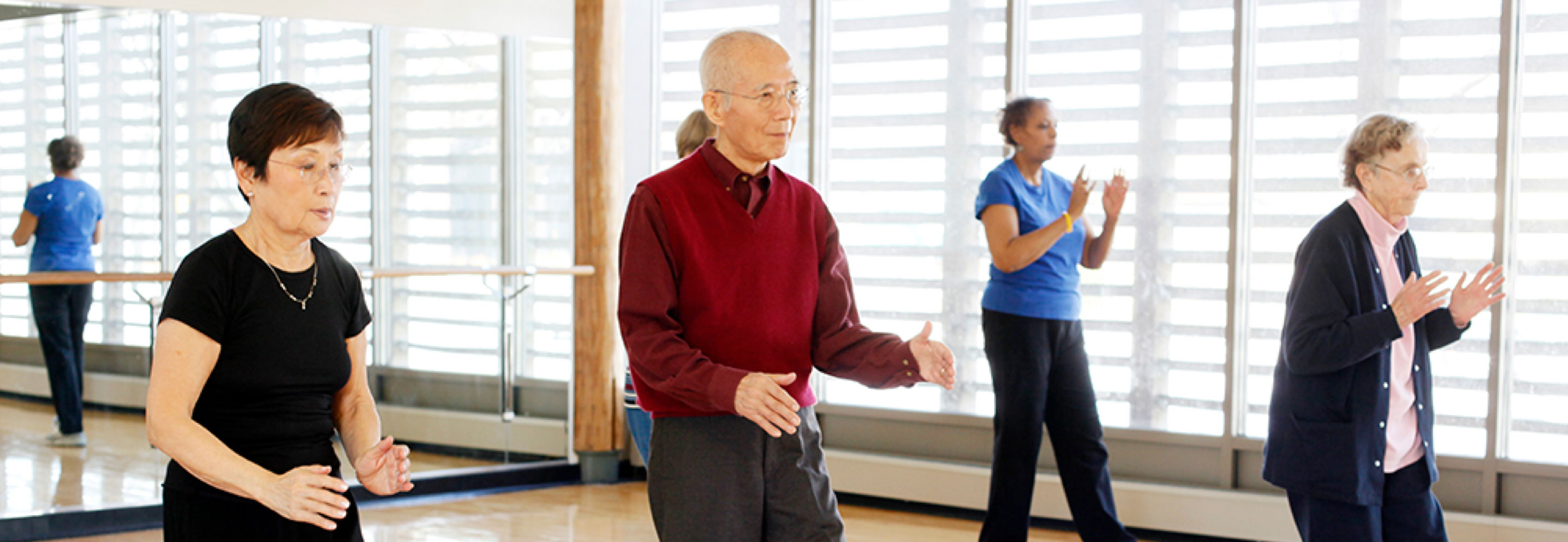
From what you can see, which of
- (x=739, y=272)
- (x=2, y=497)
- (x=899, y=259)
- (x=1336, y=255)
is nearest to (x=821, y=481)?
(x=739, y=272)

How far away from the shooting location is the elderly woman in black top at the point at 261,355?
5.47 feet

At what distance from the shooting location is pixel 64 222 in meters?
4.29

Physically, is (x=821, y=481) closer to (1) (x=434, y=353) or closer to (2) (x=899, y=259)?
(2) (x=899, y=259)

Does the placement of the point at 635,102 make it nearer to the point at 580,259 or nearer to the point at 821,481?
the point at 580,259

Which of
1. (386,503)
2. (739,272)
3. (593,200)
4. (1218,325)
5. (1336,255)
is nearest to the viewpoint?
(739,272)

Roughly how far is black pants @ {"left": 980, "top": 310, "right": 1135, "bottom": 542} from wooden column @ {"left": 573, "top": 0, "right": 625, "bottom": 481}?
2.11 m

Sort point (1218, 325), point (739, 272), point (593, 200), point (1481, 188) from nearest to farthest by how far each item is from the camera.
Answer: point (739, 272) → point (1481, 188) → point (1218, 325) → point (593, 200)

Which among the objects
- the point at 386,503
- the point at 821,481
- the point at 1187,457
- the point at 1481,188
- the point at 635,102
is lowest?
the point at 386,503

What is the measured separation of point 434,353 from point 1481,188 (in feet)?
13.0

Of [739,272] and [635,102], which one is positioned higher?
[635,102]

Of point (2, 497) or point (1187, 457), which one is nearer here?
point (2, 497)

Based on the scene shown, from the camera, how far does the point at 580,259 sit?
17.8 feet

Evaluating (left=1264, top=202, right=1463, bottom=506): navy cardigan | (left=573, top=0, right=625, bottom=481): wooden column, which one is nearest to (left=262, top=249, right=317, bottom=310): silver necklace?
(left=1264, top=202, right=1463, bottom=506): navy cardigan

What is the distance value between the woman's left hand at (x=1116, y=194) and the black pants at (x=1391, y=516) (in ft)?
4.51
